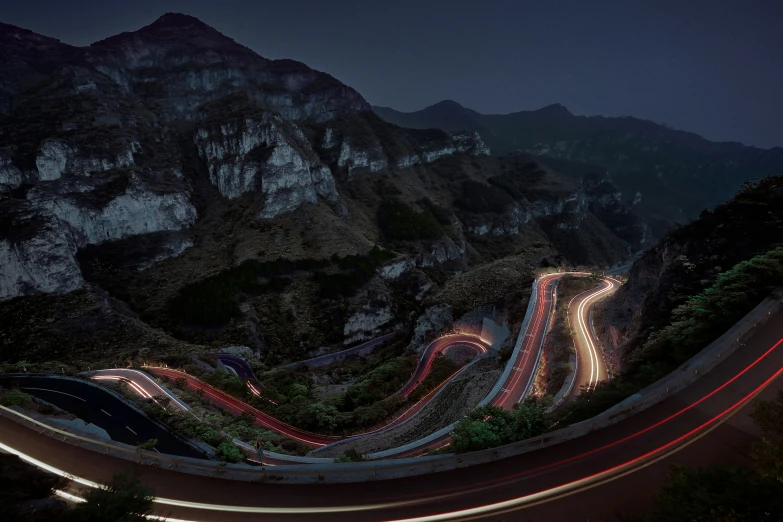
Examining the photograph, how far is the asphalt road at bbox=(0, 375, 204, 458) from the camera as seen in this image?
21047 mm

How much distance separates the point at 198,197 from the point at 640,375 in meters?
104

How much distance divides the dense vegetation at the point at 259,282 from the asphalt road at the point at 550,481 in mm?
53737

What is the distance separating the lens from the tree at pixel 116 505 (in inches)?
306

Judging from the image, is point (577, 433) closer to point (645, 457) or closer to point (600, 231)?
point (645, 457)

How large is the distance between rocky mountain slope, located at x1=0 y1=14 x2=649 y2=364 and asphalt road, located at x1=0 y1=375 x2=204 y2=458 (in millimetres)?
17299

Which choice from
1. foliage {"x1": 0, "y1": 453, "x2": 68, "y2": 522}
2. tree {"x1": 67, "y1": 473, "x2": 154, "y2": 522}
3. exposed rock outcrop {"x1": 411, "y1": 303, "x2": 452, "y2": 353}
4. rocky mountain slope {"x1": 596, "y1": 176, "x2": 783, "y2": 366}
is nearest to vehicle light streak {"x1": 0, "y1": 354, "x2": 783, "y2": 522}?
foliage {"x1": 0, "y1": 453, "x2": 68, "y2": 522}

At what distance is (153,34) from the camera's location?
15312 cm

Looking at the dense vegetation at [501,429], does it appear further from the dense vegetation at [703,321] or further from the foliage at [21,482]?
the foliage at [21,482]

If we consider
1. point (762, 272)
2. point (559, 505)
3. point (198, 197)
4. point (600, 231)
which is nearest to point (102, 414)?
point (559, 505)

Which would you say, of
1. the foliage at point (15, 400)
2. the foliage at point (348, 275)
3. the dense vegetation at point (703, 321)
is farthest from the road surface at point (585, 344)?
the foliage at point (348, 275)

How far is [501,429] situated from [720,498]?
7122 mm

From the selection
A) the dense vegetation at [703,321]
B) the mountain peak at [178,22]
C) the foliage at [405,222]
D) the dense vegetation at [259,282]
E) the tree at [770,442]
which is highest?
the mountain peak at [178,22]

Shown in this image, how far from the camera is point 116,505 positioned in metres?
8.02

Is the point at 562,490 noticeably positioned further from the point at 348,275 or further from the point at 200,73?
the point at 200,73
